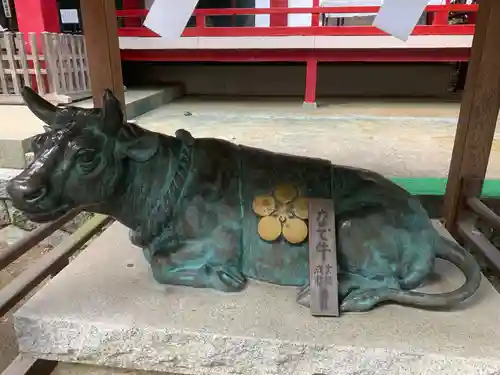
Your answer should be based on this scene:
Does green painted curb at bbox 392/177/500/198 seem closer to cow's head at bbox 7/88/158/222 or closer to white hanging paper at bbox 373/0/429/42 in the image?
white hanging paper at bbox 373/0/429/42

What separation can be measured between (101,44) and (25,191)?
0.66 meters

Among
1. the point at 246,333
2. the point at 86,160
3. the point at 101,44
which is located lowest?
the point at 246,333

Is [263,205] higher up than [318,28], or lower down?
lower down

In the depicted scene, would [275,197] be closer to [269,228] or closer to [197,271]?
[269,228]

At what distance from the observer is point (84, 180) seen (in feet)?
2.85

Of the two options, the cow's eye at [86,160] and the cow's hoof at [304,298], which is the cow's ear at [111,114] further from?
the cow's hoof at [304,298]

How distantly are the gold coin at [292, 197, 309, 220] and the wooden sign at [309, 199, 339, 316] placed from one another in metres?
0.02

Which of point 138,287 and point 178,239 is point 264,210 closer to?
point 178,239

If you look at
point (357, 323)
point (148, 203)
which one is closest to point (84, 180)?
point (148, 203)

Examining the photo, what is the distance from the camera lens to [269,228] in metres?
0.97

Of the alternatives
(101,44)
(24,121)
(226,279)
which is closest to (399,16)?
(226,279)

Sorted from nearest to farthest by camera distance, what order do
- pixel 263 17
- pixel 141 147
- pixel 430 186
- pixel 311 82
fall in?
pixel 141 147 < pixel 430 186 < pixel 311 82 < pixel 263 17

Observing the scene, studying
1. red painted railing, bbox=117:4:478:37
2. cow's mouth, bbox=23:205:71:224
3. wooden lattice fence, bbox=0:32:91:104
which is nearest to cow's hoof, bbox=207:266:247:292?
cow's mouth, bbox=23:205:71:224

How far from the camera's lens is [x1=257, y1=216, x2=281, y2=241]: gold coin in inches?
38.3
